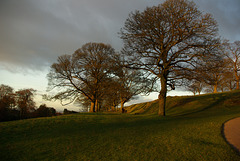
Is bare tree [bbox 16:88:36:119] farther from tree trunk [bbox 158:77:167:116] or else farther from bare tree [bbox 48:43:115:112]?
tree trunk [bbox 158:77:167:116]

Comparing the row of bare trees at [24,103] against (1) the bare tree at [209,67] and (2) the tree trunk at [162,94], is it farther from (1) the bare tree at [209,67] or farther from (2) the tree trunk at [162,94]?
(1) the bare tree at [209,67]

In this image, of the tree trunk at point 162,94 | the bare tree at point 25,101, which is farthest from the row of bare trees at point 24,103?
the tree trunk at point 162,94

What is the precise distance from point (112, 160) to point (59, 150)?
7.98ft

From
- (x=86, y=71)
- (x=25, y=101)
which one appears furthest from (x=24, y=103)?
(x=86, y=71)

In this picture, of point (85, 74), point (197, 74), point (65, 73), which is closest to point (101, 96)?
point (85, 74)

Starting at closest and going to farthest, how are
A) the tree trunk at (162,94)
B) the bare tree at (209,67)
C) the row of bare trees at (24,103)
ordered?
1. the bare tree at (209,67)
2. the tree trunk at (162,94)
3. the row of bare trees at (24,103)

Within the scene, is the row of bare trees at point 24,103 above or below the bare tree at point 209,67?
below

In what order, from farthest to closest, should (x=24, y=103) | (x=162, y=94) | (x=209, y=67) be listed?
(x=24, y=103) → (x=162, y=94) → (x=209, y=67)

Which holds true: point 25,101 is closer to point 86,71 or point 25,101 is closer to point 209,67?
point 86,71

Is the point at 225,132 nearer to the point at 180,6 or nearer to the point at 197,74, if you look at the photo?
the point at 197,74

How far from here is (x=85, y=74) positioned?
2486 cm

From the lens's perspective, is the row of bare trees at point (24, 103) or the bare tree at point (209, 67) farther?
the row of bare trees at point (24, 103)

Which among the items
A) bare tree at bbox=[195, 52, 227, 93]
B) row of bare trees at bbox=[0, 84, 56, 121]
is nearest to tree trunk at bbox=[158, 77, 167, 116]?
bare tree at bbox=[195, 52, 227, 93]

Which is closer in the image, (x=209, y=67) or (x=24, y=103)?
(x=209, y=67)
